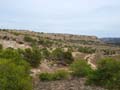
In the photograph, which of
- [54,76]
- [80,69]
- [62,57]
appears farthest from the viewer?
[62,57]

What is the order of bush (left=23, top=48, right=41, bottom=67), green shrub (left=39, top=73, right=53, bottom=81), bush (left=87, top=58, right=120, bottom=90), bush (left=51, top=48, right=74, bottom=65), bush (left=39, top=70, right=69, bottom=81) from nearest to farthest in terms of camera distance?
bush (left=87, top=58, right=120, bottom=90)
green shrub (left=39, top=73, right=53, bottom=81)
bush (left=39, top=70, right=69, bottom=81)
bush (left=23, top=48, right=41, bottom=67)
bush (left=51, top=48, right=74, bottom=65)

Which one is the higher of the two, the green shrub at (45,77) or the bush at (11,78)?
the bush at (11,78)

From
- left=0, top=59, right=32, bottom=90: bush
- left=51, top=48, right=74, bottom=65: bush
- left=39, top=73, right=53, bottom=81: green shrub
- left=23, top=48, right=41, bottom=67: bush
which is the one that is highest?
left=0, top=59, right=32, bottom=90: bush

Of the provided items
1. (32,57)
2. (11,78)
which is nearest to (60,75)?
(32,57)

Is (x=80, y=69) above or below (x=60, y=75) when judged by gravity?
above

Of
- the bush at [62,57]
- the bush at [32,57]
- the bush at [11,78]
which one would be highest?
the bush at [11,78]

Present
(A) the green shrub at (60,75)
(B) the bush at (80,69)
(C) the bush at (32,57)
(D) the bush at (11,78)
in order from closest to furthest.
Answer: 1. (D) the bush at (11,78)
2. (A) the green shrub at (60,75)
3. (B) the bush at (80,69)
4. (C) the bush at (32,57)

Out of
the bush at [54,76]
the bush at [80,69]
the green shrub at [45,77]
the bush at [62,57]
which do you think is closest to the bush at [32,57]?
the bush at [54,76]

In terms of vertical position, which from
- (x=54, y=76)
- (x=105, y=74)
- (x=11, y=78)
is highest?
(x=11, y=78)

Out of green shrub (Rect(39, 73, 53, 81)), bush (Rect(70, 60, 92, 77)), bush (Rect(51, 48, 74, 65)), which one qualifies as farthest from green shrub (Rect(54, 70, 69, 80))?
bush (Rect(51, 48, 74, 65))

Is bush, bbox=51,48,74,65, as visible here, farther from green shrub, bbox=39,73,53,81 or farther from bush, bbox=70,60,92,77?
green shrub, bbox=39,73,53,81

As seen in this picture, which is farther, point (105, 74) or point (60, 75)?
point (60, 75)

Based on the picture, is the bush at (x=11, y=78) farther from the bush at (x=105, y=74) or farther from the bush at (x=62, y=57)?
the bush at (x=62, y=57)

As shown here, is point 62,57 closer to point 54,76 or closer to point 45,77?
point 54,76
